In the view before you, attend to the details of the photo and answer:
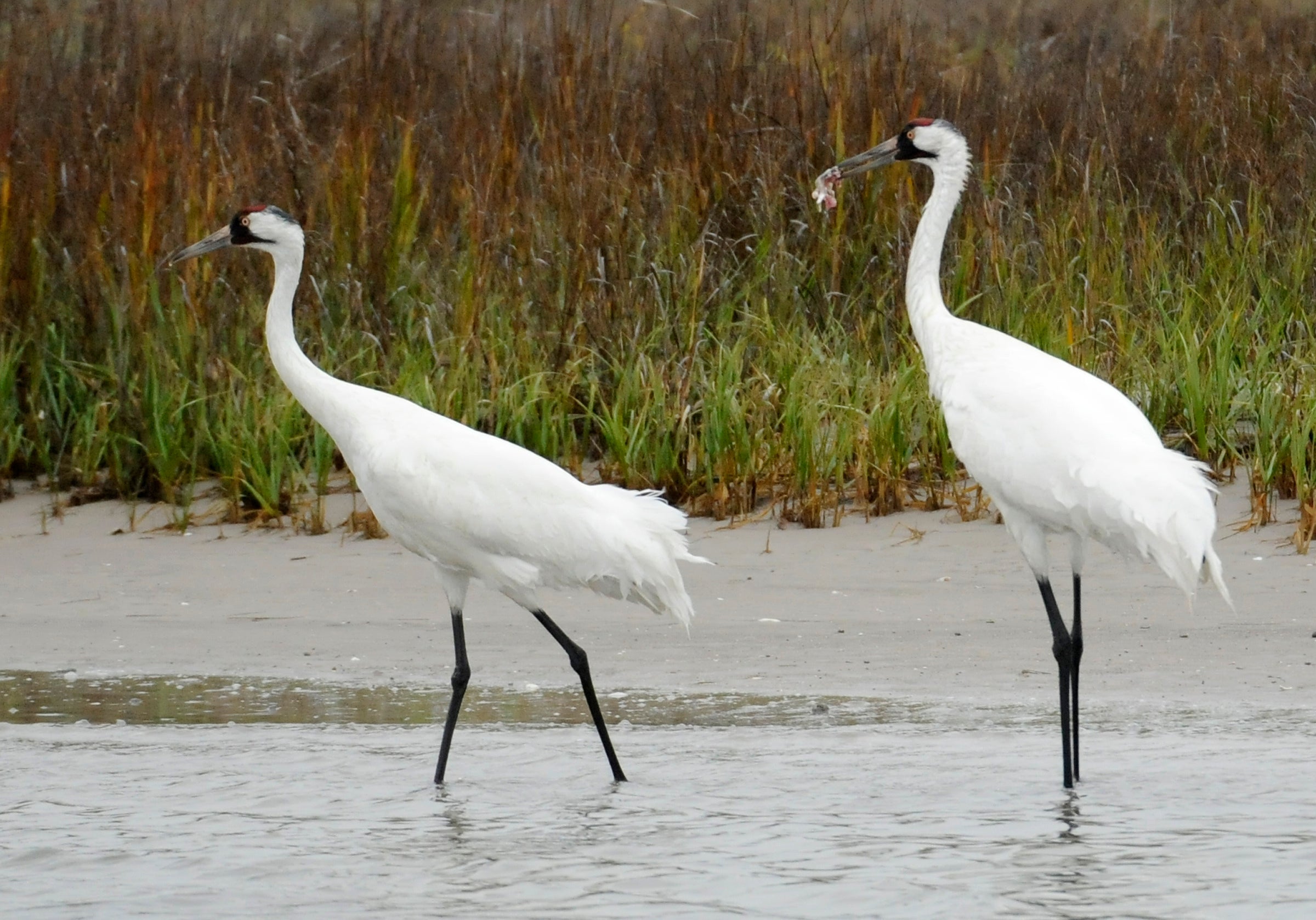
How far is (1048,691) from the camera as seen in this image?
224 inches

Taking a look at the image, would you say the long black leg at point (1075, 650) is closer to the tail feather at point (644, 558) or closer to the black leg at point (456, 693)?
the tail feather at point (644, 558)

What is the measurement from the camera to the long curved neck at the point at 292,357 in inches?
213

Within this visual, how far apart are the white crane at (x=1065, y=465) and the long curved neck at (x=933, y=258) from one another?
11 mm

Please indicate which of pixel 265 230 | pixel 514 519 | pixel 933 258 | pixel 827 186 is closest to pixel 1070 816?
pixel 514 519

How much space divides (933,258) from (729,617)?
55.2 inches

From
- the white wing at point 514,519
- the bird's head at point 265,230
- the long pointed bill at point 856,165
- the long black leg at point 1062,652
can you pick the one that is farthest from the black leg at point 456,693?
the long pointed bill at point 856,165

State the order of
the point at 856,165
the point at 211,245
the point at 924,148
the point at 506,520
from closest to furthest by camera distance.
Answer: the point at 506,520, the point at 211,245, the point at 924,148, the point at 856,165

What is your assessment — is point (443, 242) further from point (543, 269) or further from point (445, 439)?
point (445, 439)

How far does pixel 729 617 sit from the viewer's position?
661 centimetres

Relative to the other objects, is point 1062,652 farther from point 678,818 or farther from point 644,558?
point 678,818

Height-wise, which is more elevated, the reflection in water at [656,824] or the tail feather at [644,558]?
the tail feather at [644,558]

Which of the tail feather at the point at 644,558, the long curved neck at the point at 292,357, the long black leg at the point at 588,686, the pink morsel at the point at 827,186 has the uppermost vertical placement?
the pink morsel at the point at 827,186

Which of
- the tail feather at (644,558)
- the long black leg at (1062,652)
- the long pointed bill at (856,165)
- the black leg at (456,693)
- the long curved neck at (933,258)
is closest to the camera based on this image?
the long black leg at (1062,652)

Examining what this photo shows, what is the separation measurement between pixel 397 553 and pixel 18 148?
3012mm
